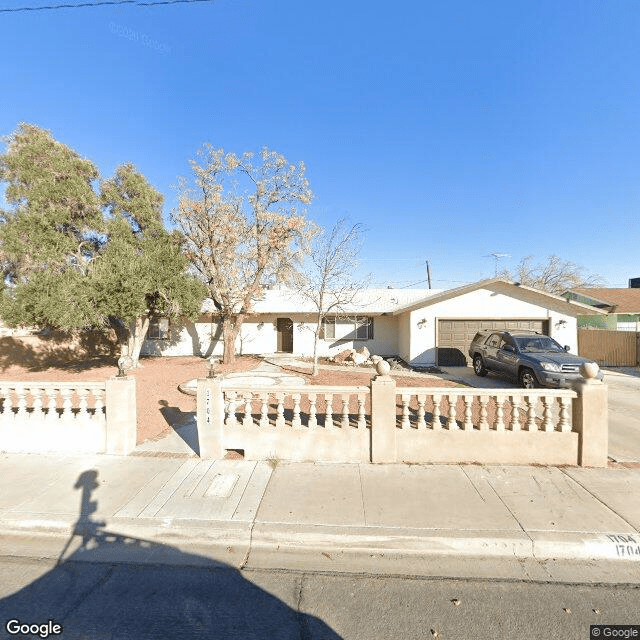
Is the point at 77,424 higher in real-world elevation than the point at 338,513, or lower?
higher

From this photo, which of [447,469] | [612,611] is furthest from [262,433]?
[612,611]

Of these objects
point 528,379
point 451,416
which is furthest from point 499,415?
point 528,379

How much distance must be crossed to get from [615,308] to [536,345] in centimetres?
1652

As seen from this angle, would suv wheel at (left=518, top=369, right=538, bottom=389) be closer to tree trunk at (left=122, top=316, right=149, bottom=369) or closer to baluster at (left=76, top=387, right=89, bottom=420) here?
baluster at (left=76, top=387, right=89, bottom=420)

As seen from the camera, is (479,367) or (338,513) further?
(479,367)

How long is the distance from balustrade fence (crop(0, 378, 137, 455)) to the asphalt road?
213cm

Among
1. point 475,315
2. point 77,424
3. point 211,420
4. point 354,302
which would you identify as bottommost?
point 77,424

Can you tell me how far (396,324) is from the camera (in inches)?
650

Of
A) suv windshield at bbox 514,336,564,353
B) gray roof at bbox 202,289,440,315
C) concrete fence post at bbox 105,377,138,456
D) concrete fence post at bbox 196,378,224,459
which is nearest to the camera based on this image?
concrete fence post at bbox 196,378,224,459

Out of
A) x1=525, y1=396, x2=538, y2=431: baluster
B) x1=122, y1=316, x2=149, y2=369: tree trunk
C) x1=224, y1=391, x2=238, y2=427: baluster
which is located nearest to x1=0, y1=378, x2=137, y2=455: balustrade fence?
x1=224, y1=391, x2=238, y2=427: baluster

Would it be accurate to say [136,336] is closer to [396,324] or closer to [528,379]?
[396,324]

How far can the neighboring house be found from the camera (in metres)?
21.5

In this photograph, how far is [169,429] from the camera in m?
5.80

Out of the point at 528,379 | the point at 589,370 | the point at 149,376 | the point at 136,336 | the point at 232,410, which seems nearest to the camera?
the point at 589,370
